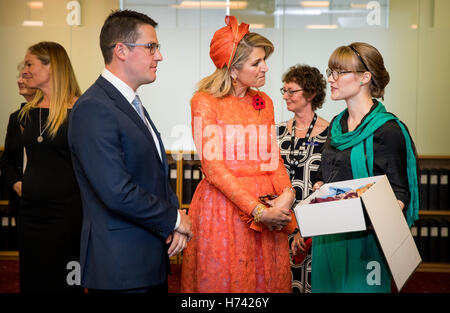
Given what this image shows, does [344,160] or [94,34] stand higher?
[94,34]

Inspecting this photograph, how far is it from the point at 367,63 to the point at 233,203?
0.85 m

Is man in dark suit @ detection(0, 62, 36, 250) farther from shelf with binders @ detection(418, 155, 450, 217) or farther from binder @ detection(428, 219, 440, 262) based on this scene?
binder @ detection(428, 219, 440, 262)

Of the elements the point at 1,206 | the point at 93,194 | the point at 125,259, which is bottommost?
the point at 1,206

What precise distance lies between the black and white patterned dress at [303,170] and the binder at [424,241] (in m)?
1.92

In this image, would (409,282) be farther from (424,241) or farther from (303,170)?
(303,170)

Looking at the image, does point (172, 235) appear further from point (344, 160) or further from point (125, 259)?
point (344, 160)

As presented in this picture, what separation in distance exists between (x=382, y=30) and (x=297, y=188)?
250cm

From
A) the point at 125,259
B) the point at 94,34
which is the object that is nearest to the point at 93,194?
the point at 125,259

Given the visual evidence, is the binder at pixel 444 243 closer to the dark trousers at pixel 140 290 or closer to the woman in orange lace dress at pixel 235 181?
the woman in orange lace dress at pixel 235 181

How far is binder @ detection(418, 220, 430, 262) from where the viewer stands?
4.50 metres

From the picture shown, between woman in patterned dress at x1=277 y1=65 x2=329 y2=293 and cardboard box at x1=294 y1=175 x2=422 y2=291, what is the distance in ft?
3.53

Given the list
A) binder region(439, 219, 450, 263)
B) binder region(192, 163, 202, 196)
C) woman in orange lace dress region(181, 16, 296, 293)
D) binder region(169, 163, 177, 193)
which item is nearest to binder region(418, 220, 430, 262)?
binder region(439, 219, 450, 263)

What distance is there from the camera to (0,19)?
12.8 ft

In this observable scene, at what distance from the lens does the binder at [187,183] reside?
4.55 meters
